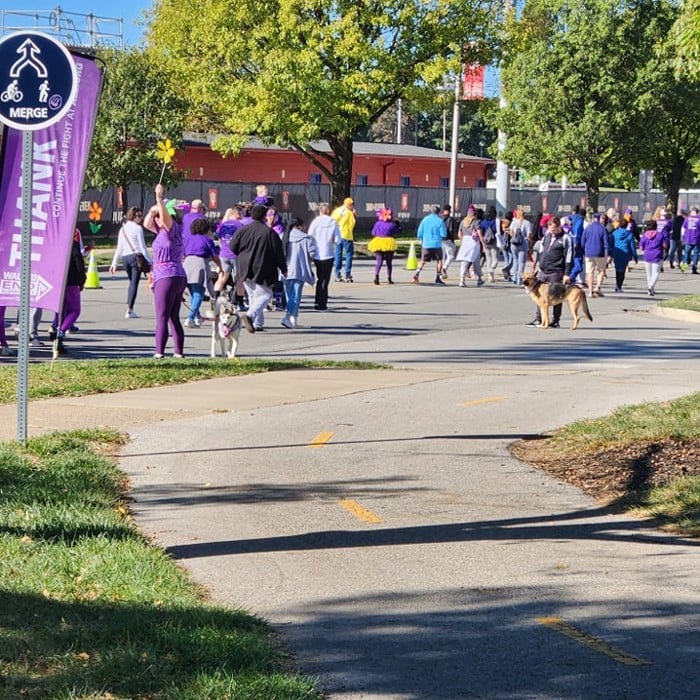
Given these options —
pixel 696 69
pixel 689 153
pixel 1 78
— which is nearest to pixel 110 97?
pixel 689 153

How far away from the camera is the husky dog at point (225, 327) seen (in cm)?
1617

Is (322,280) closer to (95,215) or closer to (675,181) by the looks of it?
(95,215)

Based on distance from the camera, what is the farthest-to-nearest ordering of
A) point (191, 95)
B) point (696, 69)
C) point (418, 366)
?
point (191, 95)
point (418, 366)
point (696, 69)

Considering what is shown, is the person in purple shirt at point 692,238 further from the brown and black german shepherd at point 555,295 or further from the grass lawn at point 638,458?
the grass lawn at point 638,458

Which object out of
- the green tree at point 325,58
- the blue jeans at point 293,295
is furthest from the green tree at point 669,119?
the blue jeans at point 293,295

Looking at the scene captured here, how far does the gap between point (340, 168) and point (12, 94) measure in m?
35.5

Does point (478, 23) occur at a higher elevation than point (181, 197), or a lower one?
higher

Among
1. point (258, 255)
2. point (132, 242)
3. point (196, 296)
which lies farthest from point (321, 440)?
point (132, 242)

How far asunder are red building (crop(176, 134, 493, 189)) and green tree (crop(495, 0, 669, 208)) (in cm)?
1071

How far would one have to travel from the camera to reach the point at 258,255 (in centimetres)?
1845

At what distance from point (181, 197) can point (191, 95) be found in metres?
4.15

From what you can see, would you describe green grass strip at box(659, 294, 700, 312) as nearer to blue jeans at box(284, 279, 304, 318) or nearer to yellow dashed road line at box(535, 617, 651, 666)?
blue jeans at box(284, 279, 304, 318)

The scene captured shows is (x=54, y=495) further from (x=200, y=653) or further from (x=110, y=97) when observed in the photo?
(x=110, y=97)

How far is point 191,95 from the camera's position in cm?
4628
